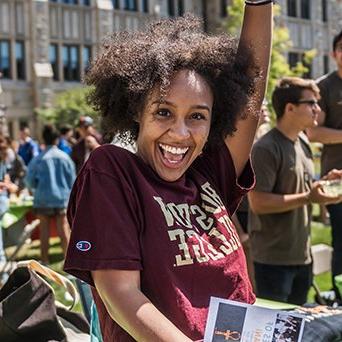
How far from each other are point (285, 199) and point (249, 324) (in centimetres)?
240

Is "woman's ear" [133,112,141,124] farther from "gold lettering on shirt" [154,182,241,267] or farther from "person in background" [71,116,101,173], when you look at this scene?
"person in background" [71,116,101,173]

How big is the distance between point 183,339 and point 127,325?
0.13 meters

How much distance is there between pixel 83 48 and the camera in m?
28.9

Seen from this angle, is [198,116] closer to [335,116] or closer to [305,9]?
[335,116]

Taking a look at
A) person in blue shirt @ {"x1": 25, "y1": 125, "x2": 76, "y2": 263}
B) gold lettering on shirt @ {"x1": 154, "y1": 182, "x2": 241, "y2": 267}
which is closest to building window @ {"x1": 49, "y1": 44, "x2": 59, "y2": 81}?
person in blue shirt @ {"x1": 25, "y1": 125, "x2": 76, "y2": 263}

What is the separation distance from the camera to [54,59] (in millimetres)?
28234

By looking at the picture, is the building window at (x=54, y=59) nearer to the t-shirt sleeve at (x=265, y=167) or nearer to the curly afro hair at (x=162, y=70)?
the t-shirt sleeve at (x=265, y=167)

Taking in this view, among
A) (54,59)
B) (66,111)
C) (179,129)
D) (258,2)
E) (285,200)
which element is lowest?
(285,200)

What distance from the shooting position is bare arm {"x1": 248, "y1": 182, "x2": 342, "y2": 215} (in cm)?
390

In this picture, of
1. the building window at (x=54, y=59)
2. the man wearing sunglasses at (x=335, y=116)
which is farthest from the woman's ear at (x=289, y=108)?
the building window at (x=54, y=59)

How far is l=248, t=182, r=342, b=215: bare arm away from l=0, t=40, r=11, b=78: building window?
23.7m

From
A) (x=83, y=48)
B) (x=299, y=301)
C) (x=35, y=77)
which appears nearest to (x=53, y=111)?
(x=35, y=77)

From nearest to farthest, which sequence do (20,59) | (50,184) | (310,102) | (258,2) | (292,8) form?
(258,2)
(310,102)
(50,184)
(20,59)
(292,8)

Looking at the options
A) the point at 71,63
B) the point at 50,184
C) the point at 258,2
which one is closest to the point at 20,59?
the point at 71,63
